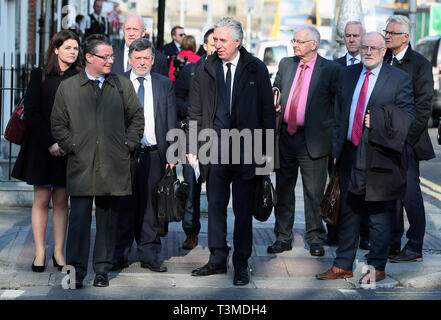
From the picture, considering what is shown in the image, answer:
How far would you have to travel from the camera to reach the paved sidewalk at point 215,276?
7520 millimetres

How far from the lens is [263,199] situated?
777cm

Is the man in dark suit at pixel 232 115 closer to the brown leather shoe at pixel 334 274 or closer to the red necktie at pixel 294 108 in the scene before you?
the brown leather shoe at pixel 334 274

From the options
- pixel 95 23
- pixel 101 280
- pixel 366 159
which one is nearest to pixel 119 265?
pixel 101 280

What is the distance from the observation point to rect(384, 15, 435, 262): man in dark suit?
326 inches

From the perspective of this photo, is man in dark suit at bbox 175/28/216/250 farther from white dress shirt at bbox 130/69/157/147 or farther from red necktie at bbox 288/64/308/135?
white dress shirt at bbox 130/69/157/147

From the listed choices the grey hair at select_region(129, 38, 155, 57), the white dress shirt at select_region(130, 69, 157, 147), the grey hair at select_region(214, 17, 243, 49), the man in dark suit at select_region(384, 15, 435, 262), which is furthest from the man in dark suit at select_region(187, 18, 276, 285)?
the man in dark suit at select_region(384, 15, 435, 262)

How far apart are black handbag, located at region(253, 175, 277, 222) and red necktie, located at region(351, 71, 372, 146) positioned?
0.78 meters

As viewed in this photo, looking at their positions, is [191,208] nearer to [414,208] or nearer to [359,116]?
[414,208]

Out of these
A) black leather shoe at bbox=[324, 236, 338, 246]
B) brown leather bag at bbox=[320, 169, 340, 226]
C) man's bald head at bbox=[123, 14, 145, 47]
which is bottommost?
black leather shoe at bbox=[324, 236, 338, 246]

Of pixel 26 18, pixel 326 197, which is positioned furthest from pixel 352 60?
pixel 26 18

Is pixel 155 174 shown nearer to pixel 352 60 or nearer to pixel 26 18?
pixel 352 60

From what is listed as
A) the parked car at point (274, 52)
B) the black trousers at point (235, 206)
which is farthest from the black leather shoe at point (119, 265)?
the parked car at point (274, 52)

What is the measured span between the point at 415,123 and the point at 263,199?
1.49 metres
